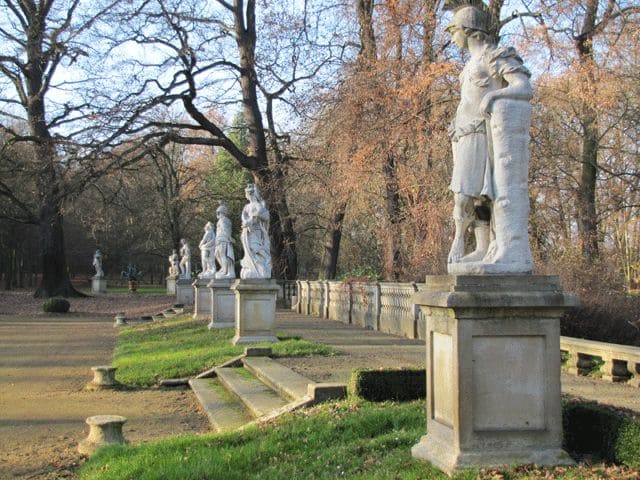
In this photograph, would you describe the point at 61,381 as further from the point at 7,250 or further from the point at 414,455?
the point at 7,250


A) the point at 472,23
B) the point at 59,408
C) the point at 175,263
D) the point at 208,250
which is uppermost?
the point at 472,23

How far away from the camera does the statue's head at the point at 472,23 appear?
5.83 meters

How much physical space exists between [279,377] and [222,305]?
10.6 metres

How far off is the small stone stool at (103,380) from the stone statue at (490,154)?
344 inches

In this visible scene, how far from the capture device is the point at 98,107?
26.4 meters

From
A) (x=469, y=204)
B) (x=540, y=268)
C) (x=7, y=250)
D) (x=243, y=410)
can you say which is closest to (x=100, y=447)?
(x=243, y=410)

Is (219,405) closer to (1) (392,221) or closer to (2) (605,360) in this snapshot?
(2) (605,360)

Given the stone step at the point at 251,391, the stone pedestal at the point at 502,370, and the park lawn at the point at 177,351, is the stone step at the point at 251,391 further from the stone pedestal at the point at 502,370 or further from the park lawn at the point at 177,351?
the stone pedestal at the point at 502,370

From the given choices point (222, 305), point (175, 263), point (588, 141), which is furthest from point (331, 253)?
point (175, 263)

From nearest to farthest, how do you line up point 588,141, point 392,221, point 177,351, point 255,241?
point 177,351 → point 255,241 → point 588,141 → point 392,221

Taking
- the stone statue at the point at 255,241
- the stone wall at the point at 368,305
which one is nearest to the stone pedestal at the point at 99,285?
the stone wall at the point at 368,305

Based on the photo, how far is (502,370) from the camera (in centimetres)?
531

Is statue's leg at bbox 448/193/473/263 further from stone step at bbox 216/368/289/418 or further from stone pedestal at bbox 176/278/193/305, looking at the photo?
stone pedestal at bbox 176/278/193/305

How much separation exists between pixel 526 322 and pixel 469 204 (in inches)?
41.8
